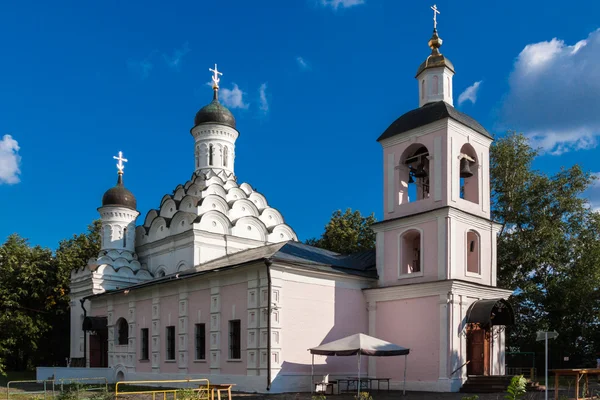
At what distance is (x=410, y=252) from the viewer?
756 inches

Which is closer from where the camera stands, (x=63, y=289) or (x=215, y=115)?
(x=215, y=115)

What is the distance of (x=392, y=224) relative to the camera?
19.1 meters

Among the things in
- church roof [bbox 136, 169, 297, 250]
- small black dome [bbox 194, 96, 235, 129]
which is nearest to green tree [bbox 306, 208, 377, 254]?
church roof [bbox 136, 169, 297, 250]

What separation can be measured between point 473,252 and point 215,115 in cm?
1590

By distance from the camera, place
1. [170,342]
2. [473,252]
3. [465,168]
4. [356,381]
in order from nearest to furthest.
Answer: [356,381], [465,168], [473,252], [170,342]

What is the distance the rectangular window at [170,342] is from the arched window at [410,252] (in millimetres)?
8453

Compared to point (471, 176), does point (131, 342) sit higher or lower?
lower

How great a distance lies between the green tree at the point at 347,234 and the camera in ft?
112

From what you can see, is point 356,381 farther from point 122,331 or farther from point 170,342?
point 122,331

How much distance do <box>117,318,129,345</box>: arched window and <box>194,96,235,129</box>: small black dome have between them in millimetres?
10322

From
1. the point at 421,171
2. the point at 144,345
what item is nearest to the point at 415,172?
the point at 421,171

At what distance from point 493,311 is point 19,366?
28393mm

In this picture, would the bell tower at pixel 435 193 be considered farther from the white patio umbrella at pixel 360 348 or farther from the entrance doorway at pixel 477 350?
the white patio umbrella at pixel 360 348

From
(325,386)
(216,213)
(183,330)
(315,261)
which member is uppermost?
(216,213)
